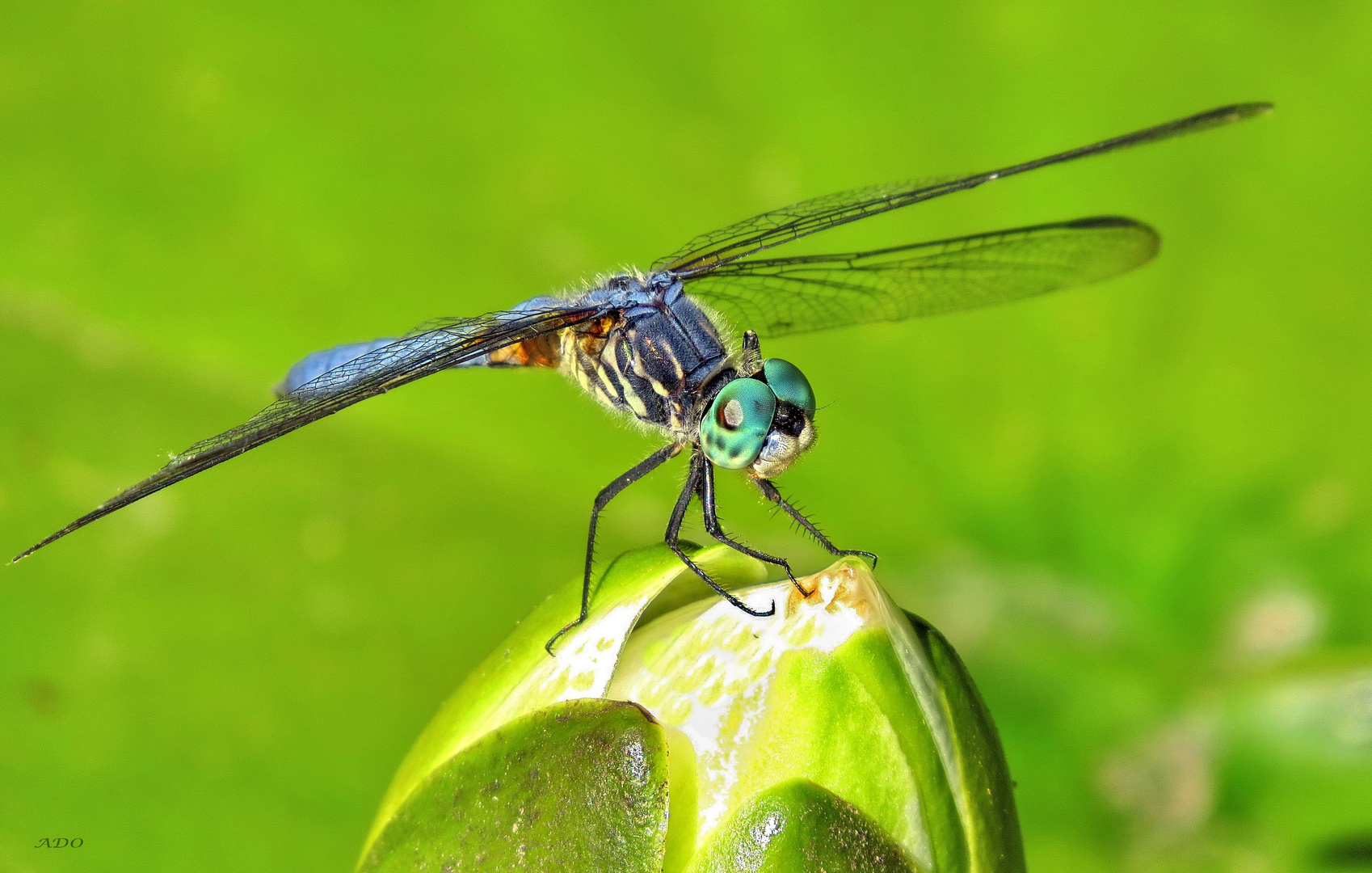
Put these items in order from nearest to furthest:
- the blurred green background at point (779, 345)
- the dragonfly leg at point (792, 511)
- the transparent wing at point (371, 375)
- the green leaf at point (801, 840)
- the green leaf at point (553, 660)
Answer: the green leaf at point (801, 840) → the green leaf at point (553, 660) → the transparent wing at point (371, 375) → the dragonfly leg at point (792, 511) → the blurred green background at point (779, 345)

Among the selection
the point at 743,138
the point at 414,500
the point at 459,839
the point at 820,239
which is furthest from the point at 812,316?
the point at 459,839

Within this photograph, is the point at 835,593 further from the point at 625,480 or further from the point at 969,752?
the point at 625,480

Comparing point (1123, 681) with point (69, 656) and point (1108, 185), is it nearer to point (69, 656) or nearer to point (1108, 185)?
point (1108, 185)

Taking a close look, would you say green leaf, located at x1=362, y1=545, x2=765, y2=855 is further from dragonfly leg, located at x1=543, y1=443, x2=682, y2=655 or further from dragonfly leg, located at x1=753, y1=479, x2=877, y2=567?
dragonfly leg, located at x1=753, y1=479, x2=877, y2=567

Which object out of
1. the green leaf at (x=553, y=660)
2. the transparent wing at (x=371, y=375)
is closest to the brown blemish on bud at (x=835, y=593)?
the green leaf at (x=553, y=660)

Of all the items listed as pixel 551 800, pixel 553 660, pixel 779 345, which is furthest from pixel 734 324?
pixel 551 800

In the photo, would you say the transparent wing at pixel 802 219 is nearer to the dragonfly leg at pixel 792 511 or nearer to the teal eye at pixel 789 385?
the teal eye at pixel 789 385
